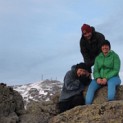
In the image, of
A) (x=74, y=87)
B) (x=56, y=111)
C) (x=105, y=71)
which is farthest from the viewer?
(x=56, y=111)

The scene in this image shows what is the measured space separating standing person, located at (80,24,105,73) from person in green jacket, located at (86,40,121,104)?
94cm

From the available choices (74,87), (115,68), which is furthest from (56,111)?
(115,68)

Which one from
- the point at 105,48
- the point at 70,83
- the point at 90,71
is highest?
the point at 105,48

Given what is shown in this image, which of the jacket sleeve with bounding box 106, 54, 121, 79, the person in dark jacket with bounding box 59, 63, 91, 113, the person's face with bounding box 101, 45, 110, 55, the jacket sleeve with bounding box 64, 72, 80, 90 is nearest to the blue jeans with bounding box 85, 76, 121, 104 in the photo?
the jacket sleeve with bounding box 106, 54, 121, 79

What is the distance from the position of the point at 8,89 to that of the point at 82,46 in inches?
139

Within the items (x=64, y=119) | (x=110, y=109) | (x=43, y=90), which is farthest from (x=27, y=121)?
(x=43, y=90)

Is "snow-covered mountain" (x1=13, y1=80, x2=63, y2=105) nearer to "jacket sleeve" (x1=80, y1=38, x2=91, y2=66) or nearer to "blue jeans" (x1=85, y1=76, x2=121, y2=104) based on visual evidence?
"jacket sleeve" (x1=80, y1=38, x2=91, y2=66)

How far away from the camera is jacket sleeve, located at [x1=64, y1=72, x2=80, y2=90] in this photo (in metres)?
14.9

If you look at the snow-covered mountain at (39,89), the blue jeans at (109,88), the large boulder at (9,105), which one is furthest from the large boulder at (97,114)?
the snow-covered mountain at (39,89)

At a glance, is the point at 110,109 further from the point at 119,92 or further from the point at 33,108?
the point at 33,108

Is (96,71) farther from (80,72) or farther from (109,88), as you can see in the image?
(109,88)

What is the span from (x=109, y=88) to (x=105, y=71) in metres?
0.76

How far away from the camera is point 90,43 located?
15.7 metres

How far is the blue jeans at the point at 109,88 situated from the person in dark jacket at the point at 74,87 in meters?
0.45
